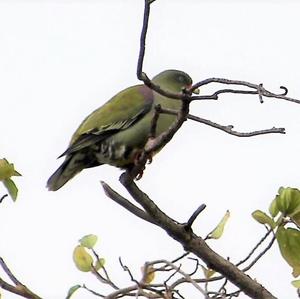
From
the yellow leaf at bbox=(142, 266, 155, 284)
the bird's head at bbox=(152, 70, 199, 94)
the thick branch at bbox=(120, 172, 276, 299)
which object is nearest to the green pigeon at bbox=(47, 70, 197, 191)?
the bird's head at bbox=(152, 70, 199, 94)

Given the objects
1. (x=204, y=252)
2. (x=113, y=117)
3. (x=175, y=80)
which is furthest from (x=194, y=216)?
(x=175, y=80)

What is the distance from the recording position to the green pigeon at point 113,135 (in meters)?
4.35

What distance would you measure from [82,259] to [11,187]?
0.41 metres

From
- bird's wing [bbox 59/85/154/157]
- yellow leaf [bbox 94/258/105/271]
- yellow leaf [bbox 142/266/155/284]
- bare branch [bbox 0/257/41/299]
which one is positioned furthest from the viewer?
bird's wing [bbox 59/85/154/157]

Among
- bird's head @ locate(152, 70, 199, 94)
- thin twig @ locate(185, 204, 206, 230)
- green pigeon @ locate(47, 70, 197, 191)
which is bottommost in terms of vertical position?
thin twig @ locate(185, 204, 206, 230)

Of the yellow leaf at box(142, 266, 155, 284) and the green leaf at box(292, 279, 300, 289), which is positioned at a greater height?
the green leaf at box(292, 279, 300, 289)

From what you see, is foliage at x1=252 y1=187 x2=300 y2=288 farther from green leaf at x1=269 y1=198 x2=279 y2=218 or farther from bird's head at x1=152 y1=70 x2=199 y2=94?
bird's head at x1=152 y1=70 x2=199 y2=94

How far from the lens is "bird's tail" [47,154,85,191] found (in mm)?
4430

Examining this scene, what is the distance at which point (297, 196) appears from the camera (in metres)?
3.19

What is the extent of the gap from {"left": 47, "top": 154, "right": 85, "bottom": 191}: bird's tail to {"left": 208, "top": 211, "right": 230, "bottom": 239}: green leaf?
1190 mm

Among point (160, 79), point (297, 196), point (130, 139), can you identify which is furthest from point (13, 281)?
point (160, 79)

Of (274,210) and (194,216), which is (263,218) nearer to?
(274,210)

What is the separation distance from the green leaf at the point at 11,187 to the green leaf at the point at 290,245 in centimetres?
93

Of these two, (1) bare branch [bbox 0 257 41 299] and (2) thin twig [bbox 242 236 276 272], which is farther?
(2) thin twig [bbox 242 236 276 272]
